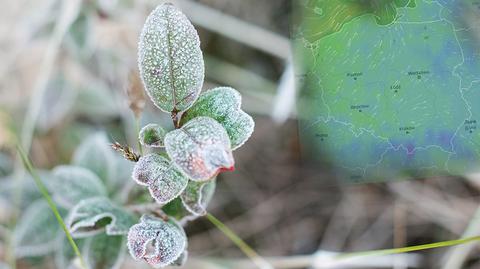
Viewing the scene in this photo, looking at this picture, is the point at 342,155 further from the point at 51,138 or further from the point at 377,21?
the point at 51,138

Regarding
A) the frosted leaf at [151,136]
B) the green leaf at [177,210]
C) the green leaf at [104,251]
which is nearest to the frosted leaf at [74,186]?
the green leaf at [104,251]

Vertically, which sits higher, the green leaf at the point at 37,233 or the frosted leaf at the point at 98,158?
the frosted leaf at the point at 98,158

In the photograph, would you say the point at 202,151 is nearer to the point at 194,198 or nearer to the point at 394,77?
the point at 194,198

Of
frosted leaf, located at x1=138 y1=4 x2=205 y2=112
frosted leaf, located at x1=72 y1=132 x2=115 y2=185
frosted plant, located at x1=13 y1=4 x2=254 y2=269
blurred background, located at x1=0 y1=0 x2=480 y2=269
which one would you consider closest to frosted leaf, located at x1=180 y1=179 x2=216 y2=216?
frosted plant, located at x1=13 y1=4 x2=254 y2=269

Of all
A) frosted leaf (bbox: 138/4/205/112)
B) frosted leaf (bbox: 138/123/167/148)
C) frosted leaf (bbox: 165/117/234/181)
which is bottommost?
frosted leaf (bbox: 138/123/167/148)

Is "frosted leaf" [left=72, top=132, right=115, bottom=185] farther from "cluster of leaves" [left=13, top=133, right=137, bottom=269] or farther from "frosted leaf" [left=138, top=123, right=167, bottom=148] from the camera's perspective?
"frosted leaf" [left=138, top=123, right=167, bottom=148]

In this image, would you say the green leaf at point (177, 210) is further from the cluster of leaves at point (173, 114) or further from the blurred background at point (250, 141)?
the blurred background at point (250, 141)

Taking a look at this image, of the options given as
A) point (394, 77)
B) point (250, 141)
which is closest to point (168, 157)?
point (394, 77)
